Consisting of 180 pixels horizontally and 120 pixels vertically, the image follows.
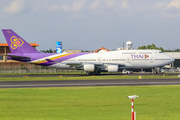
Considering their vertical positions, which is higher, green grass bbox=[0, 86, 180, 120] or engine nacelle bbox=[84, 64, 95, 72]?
engine nacelle bbox=[84, 64, 95, 72]

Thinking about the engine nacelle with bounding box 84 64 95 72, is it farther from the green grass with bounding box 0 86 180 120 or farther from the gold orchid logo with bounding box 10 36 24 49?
the green grass with bounding box 0 86 180 120

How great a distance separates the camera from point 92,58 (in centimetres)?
5516

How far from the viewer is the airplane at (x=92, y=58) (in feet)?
176

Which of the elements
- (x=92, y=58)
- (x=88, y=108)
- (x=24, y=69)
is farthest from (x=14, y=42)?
(x=88, y=108)

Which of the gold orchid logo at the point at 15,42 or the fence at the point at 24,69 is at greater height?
the gold orchid logo at the point at 15,42

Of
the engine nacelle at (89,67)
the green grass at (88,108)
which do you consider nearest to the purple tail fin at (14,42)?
the engine nacelle at (89,67)

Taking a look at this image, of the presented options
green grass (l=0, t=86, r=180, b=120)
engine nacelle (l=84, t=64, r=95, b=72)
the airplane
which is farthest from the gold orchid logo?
green grass (l=0, t=86, r=180, b=120)

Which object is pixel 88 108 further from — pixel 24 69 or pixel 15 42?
pixel 24 69

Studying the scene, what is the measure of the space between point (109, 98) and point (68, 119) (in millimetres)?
7435

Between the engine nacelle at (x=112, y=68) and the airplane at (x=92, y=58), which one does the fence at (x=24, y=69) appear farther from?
the engine nacelle at (x=112, y=68)

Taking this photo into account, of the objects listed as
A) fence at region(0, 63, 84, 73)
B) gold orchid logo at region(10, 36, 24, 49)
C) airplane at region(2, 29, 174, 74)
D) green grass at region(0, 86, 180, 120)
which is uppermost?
gold orchid logo at region(10, 36, 24, 49)

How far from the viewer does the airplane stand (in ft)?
176

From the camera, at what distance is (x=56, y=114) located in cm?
1492

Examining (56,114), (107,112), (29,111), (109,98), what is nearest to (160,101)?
(109,98)
